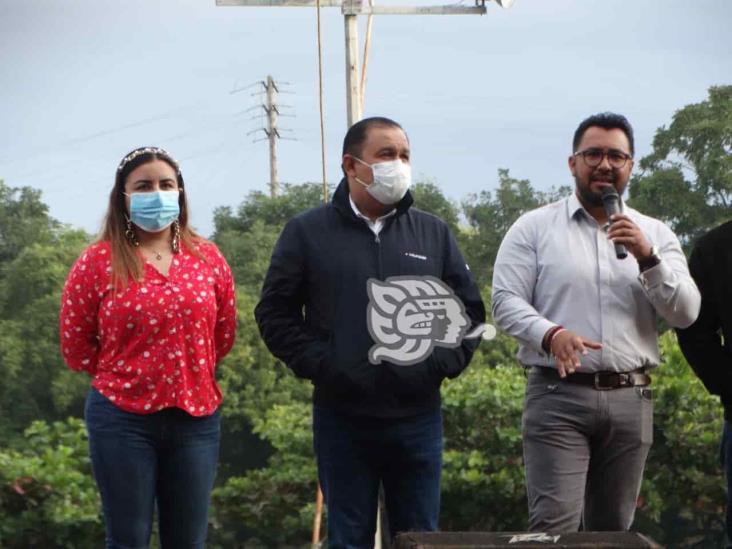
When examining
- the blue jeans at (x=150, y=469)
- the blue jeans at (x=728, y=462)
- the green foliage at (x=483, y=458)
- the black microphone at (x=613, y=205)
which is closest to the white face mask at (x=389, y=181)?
the black microphone at (x=613, y=205)

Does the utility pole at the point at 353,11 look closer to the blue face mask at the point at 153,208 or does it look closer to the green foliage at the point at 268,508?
the green foliage at the point at 268,508

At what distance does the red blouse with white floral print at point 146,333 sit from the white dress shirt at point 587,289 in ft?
3.27

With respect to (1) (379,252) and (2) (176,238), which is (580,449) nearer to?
(1) (379,252)

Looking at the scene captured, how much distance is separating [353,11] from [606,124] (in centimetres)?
830

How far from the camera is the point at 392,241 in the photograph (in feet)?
13.7

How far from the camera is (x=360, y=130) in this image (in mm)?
4281

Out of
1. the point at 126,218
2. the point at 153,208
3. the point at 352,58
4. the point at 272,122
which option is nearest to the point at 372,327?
the point at 153,208

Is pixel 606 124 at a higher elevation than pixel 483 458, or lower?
higher

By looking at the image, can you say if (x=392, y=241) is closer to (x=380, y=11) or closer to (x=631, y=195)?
(x=380, y=11)

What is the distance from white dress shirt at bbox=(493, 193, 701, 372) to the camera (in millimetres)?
4285

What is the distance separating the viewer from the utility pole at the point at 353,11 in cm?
1147

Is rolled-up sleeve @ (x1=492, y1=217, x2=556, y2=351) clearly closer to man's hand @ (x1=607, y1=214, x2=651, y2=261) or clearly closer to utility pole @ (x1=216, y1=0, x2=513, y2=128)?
man's hand @ (x1=607, y1=214, x2=651, y2=261)

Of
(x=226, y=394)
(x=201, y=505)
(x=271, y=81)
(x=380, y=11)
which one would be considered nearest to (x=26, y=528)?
(x=201, y=505)

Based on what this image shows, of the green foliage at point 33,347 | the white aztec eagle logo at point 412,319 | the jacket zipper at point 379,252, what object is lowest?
the white aztec eagle logo at point 412,319
